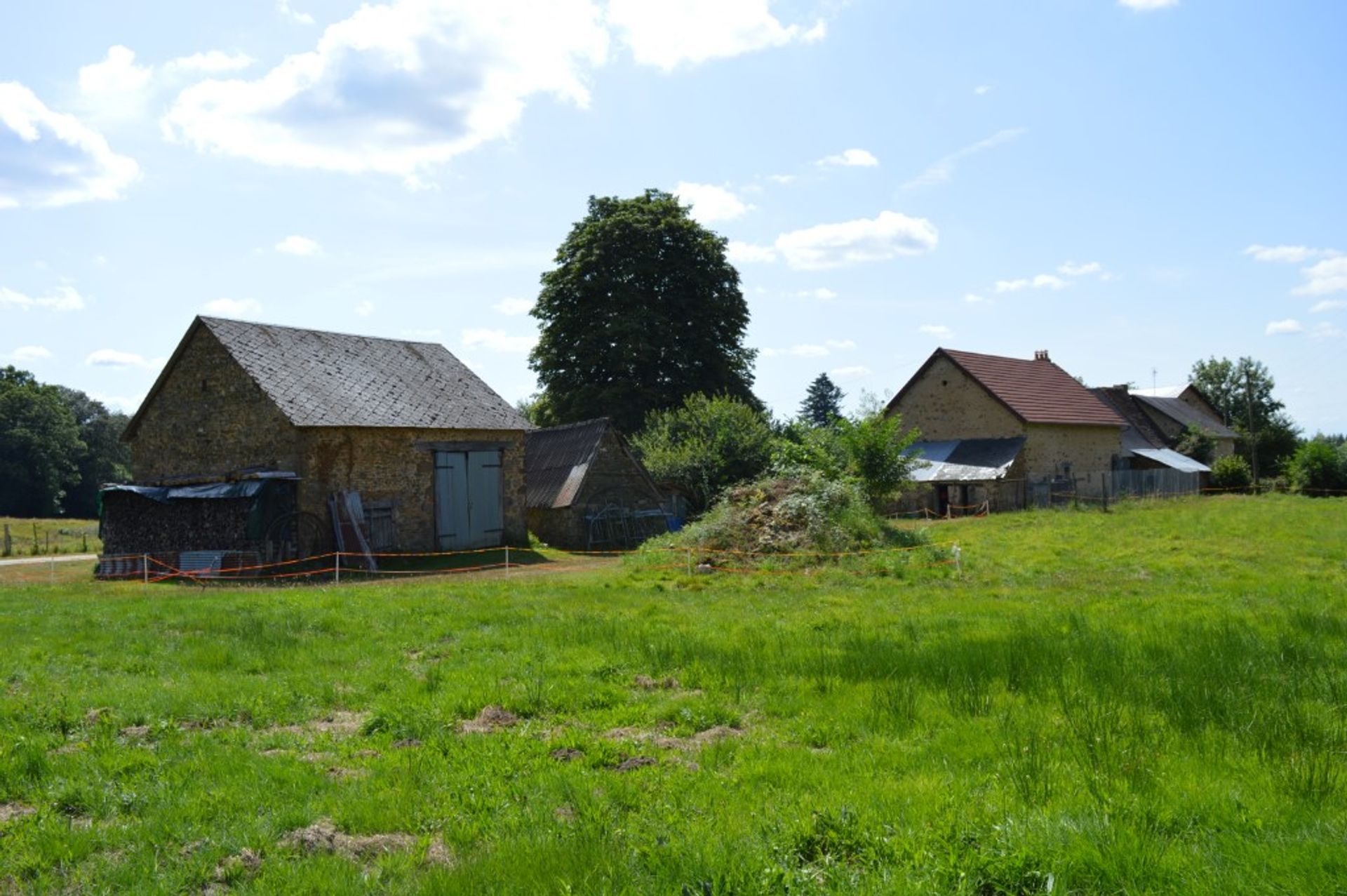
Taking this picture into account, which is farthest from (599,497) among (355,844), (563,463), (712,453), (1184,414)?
(1184,414)

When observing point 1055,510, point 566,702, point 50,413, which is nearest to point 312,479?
point 566,702

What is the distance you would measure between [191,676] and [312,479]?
15394mm

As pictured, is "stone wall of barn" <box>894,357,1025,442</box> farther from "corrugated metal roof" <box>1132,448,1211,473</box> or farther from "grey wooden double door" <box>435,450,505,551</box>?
"grey wooden double door" <box>435,450,505,551</box>

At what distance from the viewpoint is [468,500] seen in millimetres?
27859

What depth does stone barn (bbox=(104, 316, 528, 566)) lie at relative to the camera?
24062 millimetres

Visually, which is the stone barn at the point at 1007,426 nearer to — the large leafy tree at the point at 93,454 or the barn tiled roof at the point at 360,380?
the barn tiled roof at the point at 360,380

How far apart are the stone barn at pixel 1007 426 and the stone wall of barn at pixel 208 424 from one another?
26484 mm

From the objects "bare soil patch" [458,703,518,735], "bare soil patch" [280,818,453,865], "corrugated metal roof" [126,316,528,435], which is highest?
"corrugated metal roof" [126,316,528,435]

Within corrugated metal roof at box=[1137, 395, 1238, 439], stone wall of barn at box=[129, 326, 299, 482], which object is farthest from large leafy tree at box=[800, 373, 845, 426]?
stone wall of barn at box=[129, 326, 299, 482]

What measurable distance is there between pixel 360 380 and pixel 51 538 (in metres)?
21.3

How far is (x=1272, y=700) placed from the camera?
721 cm

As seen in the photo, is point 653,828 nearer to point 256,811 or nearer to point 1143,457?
point 256,811

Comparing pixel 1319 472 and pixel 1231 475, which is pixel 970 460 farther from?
pixel 1319 472

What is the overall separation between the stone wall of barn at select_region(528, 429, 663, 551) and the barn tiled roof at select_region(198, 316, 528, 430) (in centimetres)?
279
